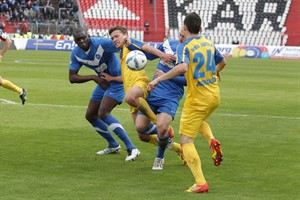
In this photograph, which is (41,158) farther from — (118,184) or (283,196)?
(283,196)

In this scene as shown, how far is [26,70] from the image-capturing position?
31328 millimetres

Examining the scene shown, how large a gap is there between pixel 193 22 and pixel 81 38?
2913 millimetres

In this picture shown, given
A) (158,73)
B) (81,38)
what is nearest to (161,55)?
(158,73)

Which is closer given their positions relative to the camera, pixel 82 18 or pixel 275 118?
pixel 275 118

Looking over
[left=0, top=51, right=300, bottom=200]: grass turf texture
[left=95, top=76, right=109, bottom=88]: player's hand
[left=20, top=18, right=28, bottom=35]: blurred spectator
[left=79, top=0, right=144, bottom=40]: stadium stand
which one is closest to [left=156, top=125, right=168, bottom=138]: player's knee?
[left=0, top=51, right=300, bottom=200]: grass turf texture

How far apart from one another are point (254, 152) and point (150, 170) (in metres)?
2.39

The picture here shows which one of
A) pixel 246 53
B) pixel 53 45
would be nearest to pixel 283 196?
pixel 246 53

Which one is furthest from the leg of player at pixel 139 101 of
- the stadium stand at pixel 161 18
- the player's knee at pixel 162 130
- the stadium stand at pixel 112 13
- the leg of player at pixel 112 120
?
the stadium stand at pixel 112 13

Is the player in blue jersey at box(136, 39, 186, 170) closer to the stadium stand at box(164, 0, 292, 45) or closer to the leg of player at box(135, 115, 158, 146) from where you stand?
the leg of player at box(135, 115, 158, 146)

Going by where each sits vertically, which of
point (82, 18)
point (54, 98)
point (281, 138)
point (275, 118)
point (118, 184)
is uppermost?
point (118, 184)

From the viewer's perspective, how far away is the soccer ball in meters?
9.73

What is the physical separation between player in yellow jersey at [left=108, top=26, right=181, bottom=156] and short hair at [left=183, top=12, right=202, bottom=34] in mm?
1185

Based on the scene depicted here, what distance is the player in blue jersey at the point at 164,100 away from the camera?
10145 mm

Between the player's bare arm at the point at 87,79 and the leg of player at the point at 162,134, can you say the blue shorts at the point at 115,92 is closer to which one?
the player's bare arm at the point at 87,79
